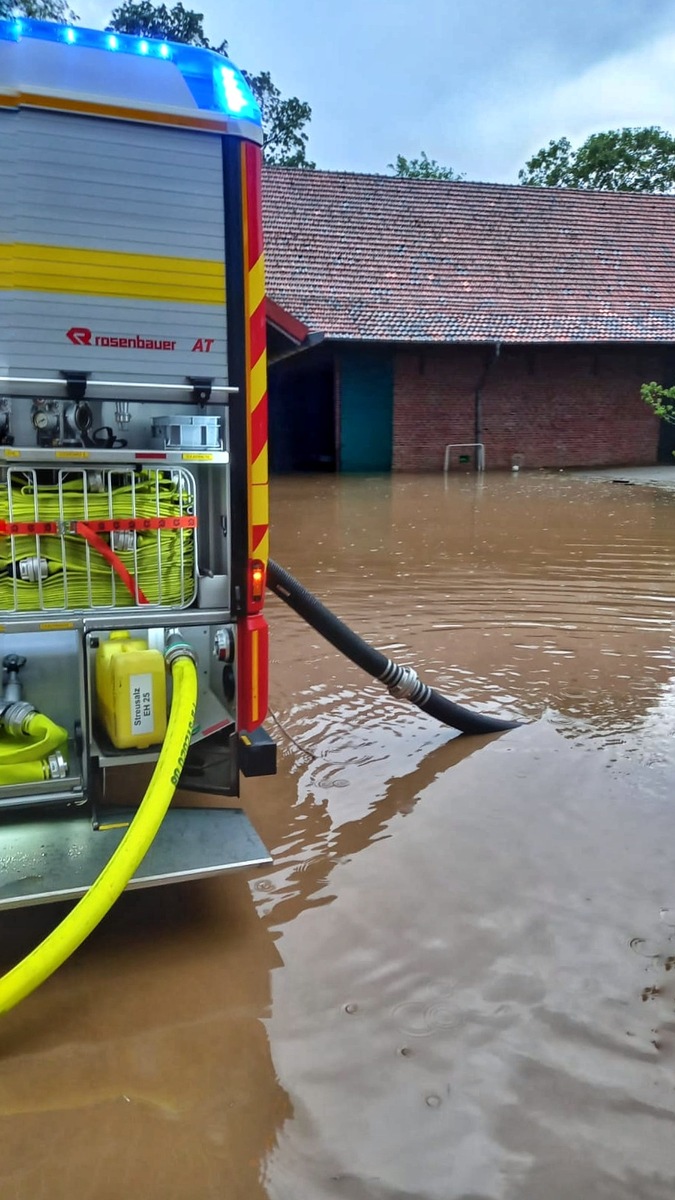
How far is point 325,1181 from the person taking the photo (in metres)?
2.13

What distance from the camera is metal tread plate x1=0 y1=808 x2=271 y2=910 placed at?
2838mm

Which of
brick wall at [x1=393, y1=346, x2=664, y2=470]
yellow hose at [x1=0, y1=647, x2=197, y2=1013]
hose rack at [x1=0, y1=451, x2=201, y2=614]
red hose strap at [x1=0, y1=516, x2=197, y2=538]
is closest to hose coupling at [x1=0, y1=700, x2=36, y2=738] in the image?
hose rack at [x1=0, y1=451, x2=201, y2=614]

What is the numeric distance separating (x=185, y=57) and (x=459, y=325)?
61.2 ft

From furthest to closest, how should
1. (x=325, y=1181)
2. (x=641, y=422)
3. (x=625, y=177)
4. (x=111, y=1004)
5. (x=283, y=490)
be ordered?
1. (x=625, y=177)
2. (x=641, y=422)
3. (x=283, y=490)
4. (x=111, y=1004)
5. (x=325, y=1181)

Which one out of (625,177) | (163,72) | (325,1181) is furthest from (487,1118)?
(625,177)

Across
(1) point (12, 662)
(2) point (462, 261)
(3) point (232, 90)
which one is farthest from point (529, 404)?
(1) point (12, 662)

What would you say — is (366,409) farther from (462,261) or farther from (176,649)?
(176,649)

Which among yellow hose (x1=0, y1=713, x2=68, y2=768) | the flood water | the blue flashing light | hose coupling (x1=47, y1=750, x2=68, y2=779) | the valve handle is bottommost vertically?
the flood water

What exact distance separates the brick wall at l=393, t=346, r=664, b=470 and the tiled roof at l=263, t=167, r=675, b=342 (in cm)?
93

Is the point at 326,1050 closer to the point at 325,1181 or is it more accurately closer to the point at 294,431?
the point at 325,1181

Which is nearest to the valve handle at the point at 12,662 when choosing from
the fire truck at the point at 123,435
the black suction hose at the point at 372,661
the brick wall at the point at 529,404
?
the fire truck at the point at 123,435

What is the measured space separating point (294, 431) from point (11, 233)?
2167 cm

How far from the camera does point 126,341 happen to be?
3.21 m

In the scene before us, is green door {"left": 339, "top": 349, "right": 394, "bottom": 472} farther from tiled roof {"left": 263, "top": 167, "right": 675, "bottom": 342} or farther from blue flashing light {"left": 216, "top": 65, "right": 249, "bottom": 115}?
blue flashing light {"left": 216, "top": 65, "right": 249, "bottom": 115}
